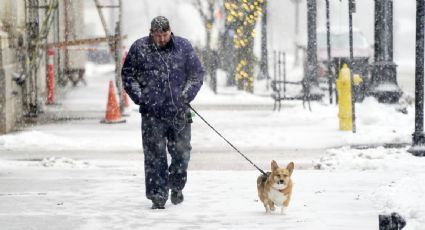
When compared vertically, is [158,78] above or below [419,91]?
above

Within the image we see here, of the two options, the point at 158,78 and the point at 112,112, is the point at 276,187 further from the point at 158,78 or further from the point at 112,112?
the point at 112,112

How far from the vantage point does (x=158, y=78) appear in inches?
359

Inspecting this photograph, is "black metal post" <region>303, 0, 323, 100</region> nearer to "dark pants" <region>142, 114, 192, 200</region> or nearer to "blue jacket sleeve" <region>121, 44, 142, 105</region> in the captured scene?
"dark pants" <region>142, 114, 192, 200</region>

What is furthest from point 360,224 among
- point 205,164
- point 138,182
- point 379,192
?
point 205,164

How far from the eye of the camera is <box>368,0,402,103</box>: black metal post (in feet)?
63.0

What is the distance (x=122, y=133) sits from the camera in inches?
678

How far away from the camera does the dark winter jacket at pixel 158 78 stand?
9.10 m

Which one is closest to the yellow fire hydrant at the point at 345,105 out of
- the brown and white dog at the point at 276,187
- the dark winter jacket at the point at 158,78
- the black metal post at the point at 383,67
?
the black metal post at the point at 383,67

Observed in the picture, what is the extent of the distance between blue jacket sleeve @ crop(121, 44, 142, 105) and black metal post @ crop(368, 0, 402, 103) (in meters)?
10.8

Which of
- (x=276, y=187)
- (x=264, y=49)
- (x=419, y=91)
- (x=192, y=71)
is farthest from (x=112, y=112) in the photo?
(x=264, y=49)

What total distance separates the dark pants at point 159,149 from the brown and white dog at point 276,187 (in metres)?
0.92

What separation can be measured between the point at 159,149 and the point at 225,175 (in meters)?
2.74

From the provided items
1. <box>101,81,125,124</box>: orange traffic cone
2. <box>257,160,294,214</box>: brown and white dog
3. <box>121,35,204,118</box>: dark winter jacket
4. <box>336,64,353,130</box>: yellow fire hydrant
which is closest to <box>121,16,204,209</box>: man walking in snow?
<box>121,35,204,118</box>: dark winter jacket

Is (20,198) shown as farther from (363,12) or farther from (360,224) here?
(363,12)
